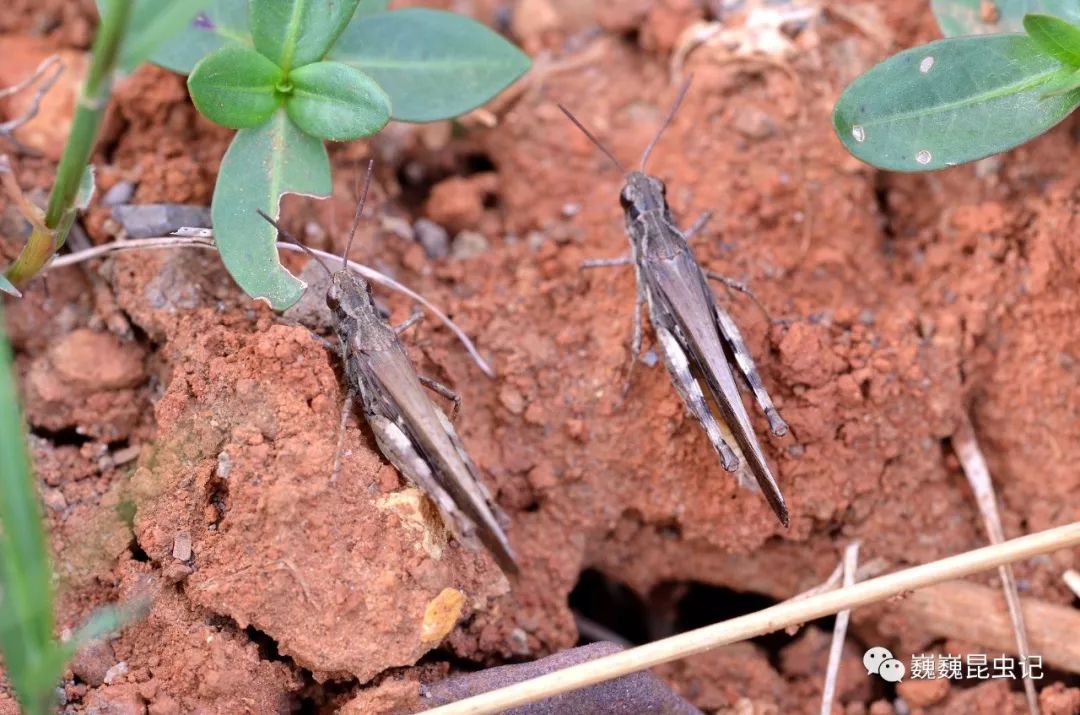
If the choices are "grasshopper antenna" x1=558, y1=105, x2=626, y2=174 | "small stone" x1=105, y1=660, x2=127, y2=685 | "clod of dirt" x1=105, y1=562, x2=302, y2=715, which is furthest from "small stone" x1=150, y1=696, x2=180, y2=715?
"grasshopper antenna" x1=558, y1=105, x2=626, y2=174

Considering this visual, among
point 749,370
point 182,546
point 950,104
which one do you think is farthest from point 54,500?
point 950,104

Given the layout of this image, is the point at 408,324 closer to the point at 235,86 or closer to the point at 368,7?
the point at 235,86

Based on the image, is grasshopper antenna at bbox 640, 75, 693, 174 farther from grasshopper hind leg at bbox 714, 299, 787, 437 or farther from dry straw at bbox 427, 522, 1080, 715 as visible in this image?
dry straw at bbox 427, 522, 1080, 715

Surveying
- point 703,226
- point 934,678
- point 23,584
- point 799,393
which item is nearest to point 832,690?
point 934,678

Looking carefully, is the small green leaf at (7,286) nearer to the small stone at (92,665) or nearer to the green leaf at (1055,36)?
the small stone at (92,665)

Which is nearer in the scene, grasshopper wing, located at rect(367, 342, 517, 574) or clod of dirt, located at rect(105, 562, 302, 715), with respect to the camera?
clod of dirt, located at rect(105, 562, 302, 715)

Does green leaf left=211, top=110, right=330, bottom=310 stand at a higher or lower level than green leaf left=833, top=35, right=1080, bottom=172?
lower
